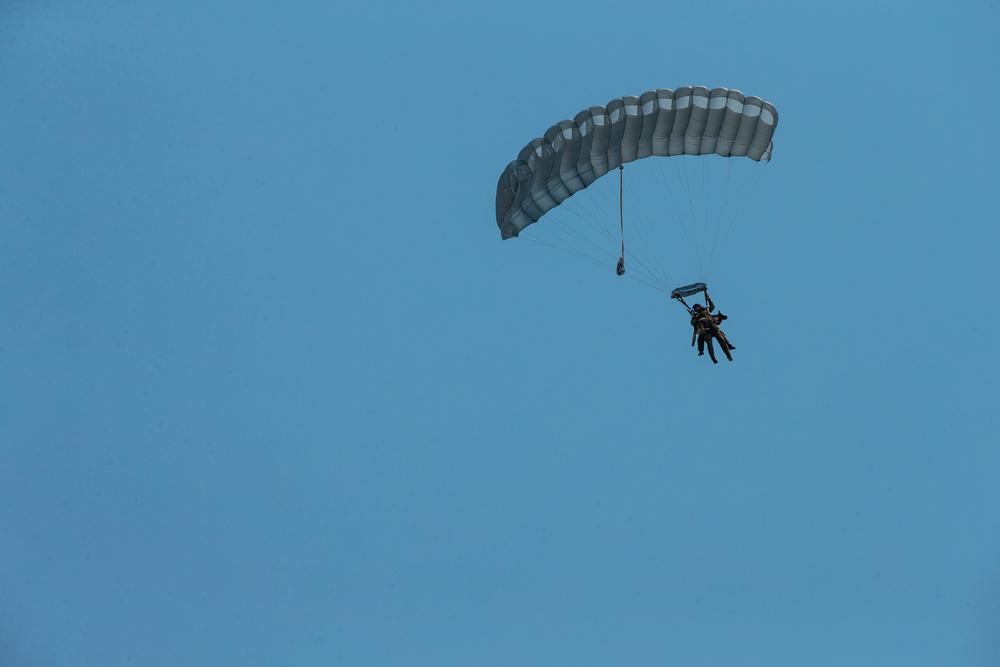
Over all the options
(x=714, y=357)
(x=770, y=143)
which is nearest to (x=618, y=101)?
(x=770, y=143)

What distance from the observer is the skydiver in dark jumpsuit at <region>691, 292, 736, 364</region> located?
34.9 m

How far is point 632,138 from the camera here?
33.6m

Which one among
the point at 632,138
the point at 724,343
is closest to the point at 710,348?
the point at 724,343

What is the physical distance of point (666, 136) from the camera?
3384cm

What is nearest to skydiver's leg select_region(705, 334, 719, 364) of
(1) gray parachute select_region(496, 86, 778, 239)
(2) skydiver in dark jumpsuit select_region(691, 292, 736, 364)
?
(2) skydiver in dark jumpsuit select_region(691, 292, 736, 364)

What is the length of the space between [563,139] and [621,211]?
2.60 m

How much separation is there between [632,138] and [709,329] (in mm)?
4945

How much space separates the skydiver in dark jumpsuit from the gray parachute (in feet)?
12.3

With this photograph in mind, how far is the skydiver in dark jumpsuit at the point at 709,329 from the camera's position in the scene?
1375 inches

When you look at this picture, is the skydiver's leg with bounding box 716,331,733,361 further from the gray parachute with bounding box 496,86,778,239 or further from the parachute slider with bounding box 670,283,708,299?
the gray parachute with bounding box 496,86,778,239

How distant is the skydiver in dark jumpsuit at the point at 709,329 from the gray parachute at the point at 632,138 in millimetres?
3741

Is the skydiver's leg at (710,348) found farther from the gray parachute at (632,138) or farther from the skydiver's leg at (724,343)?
the gray parachute at (632,138)

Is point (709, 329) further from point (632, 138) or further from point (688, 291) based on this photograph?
point (632, 138)

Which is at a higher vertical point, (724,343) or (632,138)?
(632,138)
